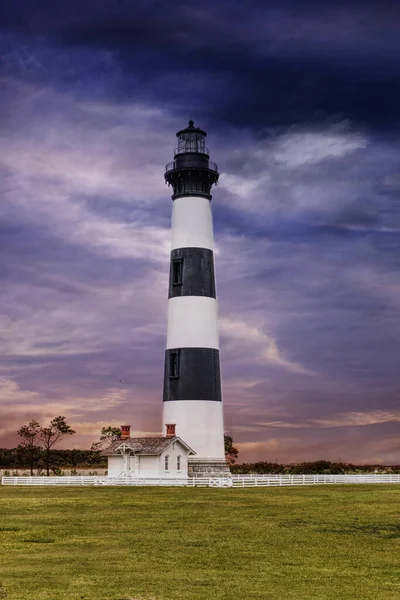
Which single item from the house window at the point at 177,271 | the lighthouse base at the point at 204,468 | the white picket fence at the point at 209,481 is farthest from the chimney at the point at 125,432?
the house window at the point at 177,271

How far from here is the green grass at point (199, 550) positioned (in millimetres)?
17953

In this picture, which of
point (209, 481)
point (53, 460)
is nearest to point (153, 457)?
point (209, 481)

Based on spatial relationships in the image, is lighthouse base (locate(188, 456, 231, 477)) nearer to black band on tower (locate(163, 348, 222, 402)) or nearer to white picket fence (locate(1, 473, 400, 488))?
white picket fence (locate(1, 473, 400, 488))

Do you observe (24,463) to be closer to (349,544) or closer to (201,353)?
(201,353)

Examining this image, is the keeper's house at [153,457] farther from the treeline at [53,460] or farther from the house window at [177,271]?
the treeline at [53,460]

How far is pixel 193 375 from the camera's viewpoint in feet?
197

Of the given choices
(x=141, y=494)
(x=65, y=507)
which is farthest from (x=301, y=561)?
(x=141, y=494)

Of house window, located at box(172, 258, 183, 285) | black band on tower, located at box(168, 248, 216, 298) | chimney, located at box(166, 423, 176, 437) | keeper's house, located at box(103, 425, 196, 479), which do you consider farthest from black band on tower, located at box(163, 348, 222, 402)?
house window, located at box(172, 258, 183, 285)

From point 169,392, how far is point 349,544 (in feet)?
120

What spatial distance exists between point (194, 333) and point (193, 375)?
289 cm

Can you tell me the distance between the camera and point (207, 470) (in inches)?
2408

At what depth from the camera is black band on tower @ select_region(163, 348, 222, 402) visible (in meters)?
59.9

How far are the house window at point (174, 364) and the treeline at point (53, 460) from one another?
22565 mm

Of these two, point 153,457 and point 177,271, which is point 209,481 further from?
point 177,271
